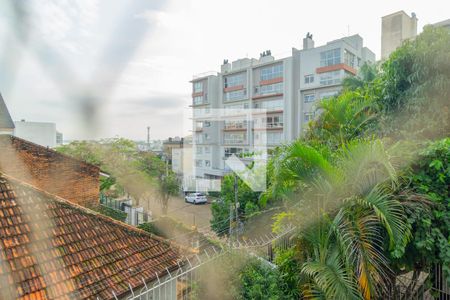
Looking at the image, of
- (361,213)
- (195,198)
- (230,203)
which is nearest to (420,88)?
(361,213)

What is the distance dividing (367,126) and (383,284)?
2.84m

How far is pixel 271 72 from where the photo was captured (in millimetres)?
20203

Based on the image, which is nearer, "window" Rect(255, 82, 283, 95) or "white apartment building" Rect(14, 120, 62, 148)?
"white apartment building" Rect(14, 120, 62, 148)

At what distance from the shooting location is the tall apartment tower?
12.4 meters

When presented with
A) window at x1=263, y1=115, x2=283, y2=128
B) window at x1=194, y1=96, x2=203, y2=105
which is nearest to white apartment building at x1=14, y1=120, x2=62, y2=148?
window at x1=263, y1=115, x2=283, y2=128

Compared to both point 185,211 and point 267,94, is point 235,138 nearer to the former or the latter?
point 267,94

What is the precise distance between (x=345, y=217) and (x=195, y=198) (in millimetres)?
15725

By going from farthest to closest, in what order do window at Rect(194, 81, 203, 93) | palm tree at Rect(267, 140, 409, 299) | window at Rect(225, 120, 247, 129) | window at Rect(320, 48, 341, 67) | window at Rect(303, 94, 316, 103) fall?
window at Rect(194, 81, 203, 93) → window at Rect(225, 120, 247, 129) → window at Rect(303, 94, 316, 103) → window at Rect(320, 48, 341, 67) → palm tree at Rect(267, 140, 409, 299)

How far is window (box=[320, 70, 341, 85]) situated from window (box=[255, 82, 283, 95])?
316cm

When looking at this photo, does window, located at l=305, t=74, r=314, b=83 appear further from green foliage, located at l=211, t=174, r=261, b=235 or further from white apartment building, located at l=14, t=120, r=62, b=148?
white apartment building, located at l=14, t=120, r=62, b=148

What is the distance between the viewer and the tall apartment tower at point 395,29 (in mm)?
12414

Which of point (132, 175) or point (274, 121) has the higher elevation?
point (274, 121)

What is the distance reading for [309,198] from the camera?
3285mm

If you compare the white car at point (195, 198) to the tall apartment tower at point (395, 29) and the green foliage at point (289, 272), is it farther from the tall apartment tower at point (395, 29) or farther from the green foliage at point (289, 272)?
the green foliage at point (289, 272)
